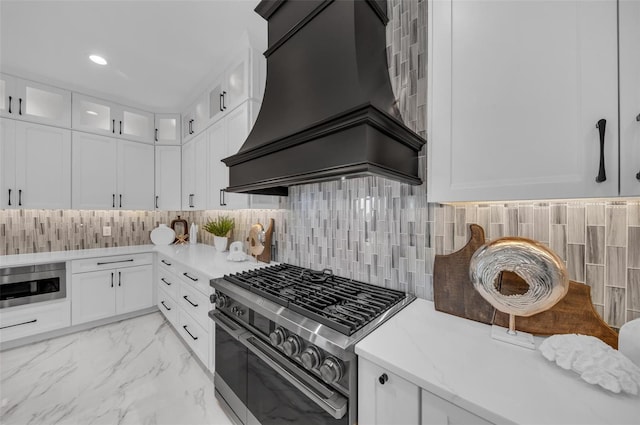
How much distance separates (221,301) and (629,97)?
191cm

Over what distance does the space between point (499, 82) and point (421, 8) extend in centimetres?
84

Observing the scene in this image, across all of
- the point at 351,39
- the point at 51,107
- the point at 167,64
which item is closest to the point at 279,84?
the point at 351,39

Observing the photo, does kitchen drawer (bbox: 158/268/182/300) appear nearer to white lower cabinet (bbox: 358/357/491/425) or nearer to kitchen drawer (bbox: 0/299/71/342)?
kitchen drawer (bbox: 0/299/71/342)

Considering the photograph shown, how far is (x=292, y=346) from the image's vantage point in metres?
1.03

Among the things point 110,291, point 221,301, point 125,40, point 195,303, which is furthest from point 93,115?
point 221,301

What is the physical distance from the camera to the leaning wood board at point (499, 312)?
0.88 m

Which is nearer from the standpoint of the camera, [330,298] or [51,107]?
[330,298]

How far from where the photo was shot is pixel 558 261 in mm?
862

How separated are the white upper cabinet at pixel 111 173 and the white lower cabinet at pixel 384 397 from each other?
3.66 meters

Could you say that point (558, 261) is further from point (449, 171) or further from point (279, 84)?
point (279, 84)

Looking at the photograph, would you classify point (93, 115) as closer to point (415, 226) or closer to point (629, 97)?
point (415, 226)

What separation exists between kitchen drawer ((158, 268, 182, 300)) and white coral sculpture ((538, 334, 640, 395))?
262 centimetres

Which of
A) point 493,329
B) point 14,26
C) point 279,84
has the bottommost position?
point 493,329

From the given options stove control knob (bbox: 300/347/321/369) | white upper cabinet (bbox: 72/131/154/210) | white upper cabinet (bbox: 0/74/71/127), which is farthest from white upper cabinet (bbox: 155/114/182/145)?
stove control knob (bbox: 300/347/321/369)
